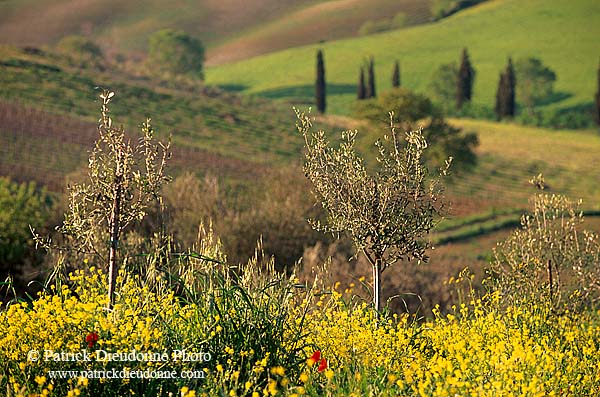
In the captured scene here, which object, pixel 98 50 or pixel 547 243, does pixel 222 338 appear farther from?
pixel 98 50

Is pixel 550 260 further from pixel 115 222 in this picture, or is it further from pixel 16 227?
pixel 16 227

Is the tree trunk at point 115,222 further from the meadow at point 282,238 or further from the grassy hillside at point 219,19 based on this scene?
the grassy hillside at point 219,19

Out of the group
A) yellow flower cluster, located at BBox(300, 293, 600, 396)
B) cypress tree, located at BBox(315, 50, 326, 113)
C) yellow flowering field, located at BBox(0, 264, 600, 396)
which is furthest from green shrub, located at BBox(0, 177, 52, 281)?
cypress tree, located at BBox(315, 50, 326, 113)

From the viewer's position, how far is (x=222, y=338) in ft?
27.8

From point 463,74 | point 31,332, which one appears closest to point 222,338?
point 31,332

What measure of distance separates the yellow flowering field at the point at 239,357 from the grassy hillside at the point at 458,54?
298 feet

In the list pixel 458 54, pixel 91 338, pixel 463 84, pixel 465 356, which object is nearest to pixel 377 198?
pixel 465 356

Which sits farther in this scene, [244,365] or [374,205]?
[374,205]

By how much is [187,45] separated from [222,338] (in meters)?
126

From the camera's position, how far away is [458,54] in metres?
119

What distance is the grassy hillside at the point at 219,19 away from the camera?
449 ft

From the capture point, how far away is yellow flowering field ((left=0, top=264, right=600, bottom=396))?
7.75m

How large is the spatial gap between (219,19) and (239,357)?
151977mm

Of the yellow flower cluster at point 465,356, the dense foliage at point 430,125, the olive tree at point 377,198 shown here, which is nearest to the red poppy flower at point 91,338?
the yellow flower cluster at point 465,356
